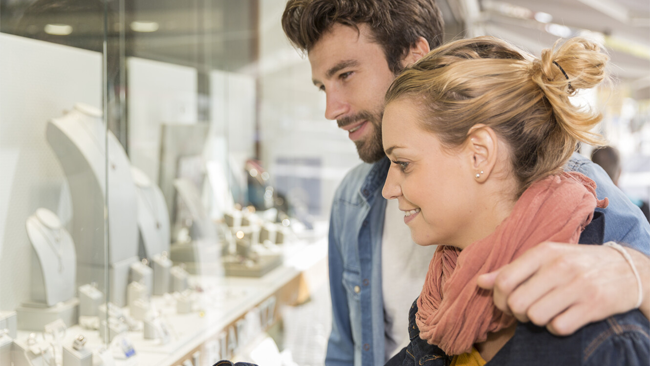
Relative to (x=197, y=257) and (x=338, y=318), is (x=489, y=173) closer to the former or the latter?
(x=338, y=318)

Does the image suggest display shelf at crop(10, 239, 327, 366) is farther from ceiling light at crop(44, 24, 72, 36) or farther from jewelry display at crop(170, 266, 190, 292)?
ceiling light at crop(44, 24, 72, 36)

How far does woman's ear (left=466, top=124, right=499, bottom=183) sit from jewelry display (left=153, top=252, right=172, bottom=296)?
4.06 feet

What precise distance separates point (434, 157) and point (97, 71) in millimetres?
988

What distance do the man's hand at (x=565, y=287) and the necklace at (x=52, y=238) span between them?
1060mm

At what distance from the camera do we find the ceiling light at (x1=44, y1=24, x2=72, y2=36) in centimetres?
115

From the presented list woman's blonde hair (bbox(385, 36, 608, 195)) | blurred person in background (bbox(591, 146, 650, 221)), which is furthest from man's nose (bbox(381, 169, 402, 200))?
blurred person in background (bbox(591, 146, 650, 221))

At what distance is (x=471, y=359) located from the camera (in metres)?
0.84

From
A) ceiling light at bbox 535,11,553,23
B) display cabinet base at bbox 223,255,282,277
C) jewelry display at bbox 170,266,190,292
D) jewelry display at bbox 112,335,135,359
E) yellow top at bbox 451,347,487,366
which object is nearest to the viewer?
yellow top at bbox 451,347,487,366

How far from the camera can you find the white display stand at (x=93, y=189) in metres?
1.23

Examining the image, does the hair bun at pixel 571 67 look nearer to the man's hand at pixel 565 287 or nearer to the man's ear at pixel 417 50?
the man's hand at pixel 565 287

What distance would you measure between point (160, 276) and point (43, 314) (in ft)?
1.80

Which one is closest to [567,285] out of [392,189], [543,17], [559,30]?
[392,189]

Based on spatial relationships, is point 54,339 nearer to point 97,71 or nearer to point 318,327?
point 97,71

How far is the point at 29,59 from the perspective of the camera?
1107 millimetres
